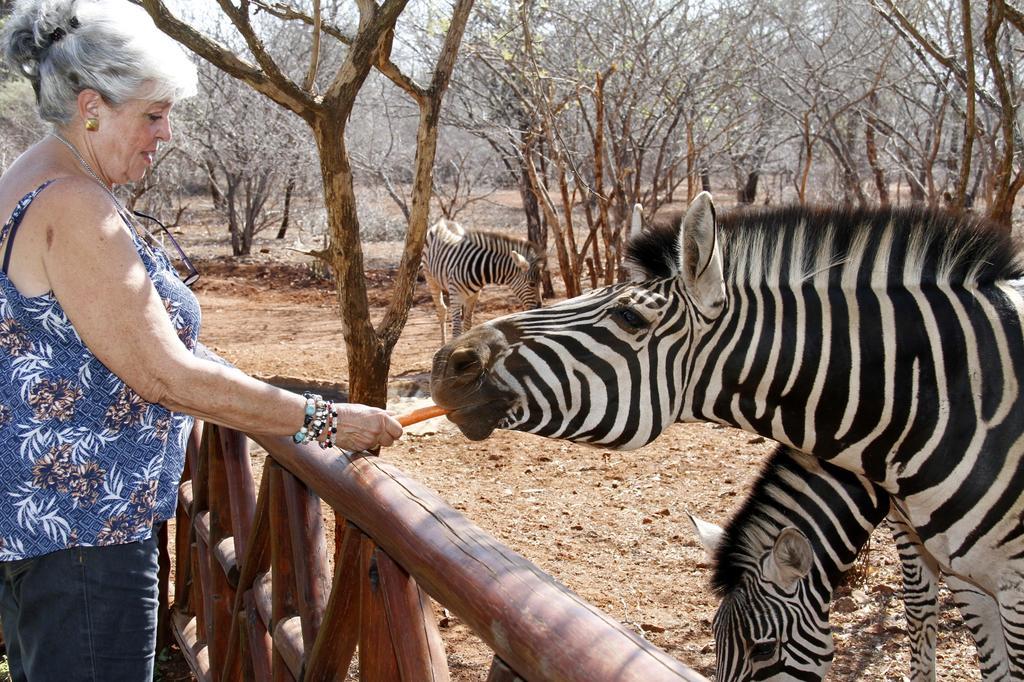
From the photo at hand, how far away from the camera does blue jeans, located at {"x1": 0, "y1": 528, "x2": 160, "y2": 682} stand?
189cm

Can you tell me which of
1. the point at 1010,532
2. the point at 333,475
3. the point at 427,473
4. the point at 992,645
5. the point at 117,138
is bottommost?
the point at 427,473

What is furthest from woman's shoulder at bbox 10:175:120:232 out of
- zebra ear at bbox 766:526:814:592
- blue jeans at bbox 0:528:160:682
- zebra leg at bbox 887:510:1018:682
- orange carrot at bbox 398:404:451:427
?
zebra leg at bbox 887:510:1018:682

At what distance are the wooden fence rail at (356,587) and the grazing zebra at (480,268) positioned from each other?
354 inches

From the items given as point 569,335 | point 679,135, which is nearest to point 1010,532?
point 569,335

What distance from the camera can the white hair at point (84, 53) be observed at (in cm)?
178

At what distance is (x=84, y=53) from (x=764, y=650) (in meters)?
2.46

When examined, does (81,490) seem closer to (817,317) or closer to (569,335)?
(569,335)

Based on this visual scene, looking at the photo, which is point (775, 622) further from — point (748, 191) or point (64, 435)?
point (748, 191)

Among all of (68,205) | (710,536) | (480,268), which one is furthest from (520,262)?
(68,205)

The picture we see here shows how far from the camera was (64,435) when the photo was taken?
73.0 inches

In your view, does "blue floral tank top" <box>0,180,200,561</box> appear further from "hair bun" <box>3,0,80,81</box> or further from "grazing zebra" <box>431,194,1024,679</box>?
"grazing zebra" <box>431,194,1024,679</box>

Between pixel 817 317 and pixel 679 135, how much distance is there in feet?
31.2

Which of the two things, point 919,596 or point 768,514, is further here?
point 919,596

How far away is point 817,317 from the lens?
2.58 m
